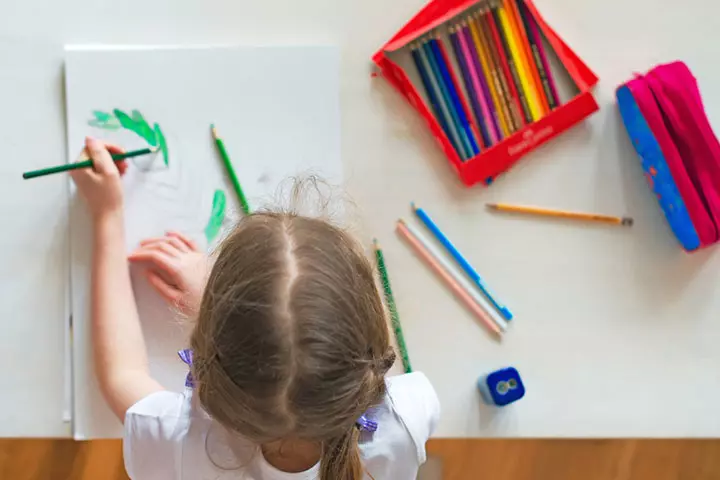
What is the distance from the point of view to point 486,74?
697 millimetres

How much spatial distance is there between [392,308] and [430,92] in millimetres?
235

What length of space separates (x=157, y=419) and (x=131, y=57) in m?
0.37

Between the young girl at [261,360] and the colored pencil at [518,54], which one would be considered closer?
the young girl at [261,360]

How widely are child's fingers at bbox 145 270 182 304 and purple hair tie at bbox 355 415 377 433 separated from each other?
0.78 feet

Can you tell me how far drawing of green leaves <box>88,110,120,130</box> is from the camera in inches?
26.9

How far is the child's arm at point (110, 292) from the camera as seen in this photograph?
67 cm

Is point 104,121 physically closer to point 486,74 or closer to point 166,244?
point 166,244

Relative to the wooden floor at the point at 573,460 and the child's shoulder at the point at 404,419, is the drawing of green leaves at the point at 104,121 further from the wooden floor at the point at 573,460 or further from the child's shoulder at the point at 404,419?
the wooden floor at the point at 573,460

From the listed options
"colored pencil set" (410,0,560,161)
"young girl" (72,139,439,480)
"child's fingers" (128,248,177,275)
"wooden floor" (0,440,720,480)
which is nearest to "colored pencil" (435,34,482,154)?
"colored pencil set" (410,0,560,161)

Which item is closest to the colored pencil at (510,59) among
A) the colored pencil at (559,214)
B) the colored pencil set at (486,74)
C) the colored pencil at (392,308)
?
the colored pencil set at (486,74)

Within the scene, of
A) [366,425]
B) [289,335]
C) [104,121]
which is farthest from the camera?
[104,121]

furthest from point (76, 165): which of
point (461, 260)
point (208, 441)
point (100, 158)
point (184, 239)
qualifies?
point (461, 260)

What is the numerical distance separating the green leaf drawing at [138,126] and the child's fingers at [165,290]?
140 mm

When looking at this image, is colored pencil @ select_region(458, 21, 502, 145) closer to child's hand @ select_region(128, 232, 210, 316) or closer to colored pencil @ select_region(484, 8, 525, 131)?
colored pencil @ select_region(484, 8, 525, 131)
